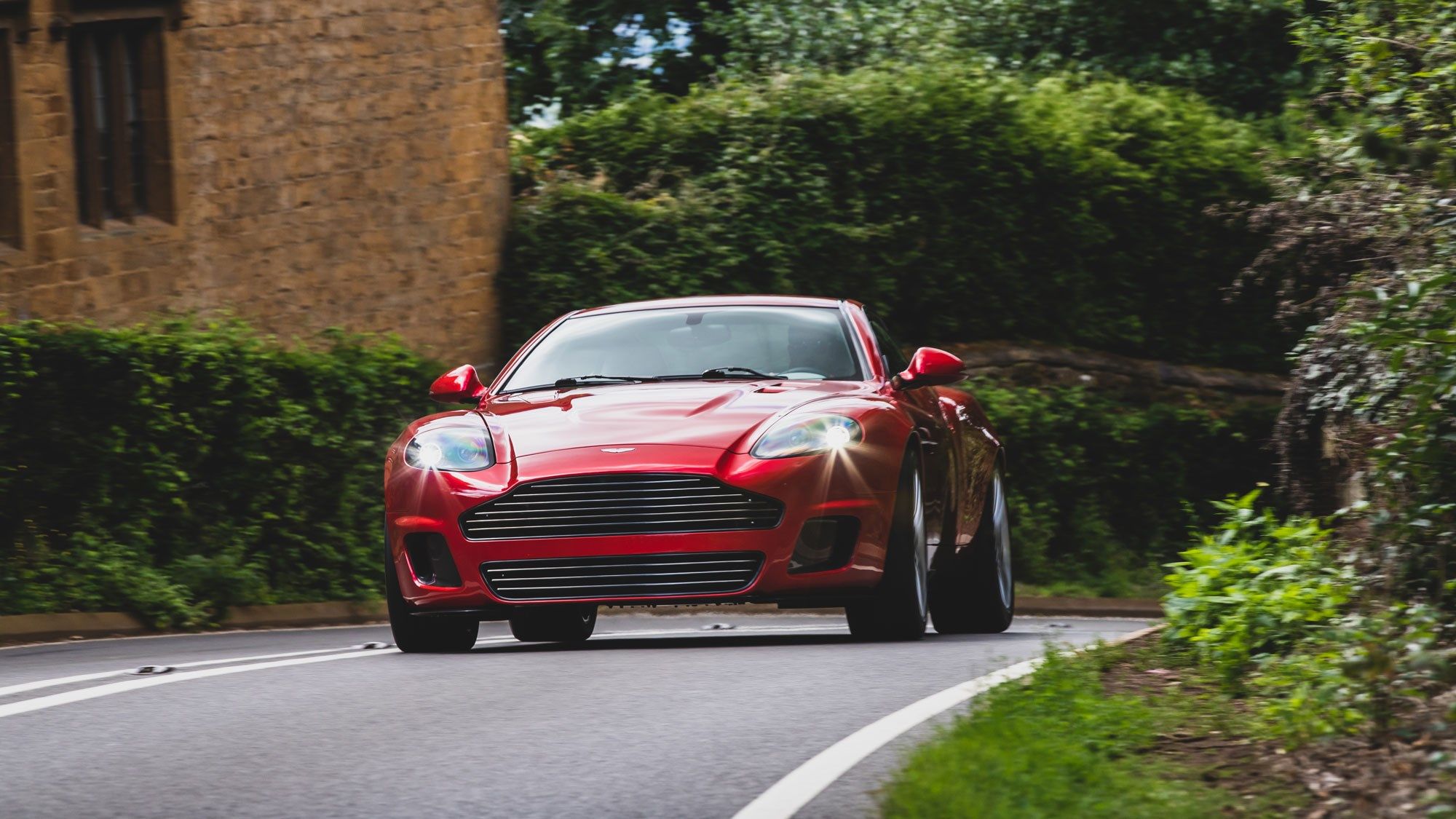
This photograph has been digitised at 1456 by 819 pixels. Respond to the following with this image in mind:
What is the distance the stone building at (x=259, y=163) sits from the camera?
16562mm

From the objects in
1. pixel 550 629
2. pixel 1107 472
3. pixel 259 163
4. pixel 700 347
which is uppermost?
pixel 259 163

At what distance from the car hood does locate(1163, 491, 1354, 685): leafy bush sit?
176cm

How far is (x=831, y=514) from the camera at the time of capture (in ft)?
29.8

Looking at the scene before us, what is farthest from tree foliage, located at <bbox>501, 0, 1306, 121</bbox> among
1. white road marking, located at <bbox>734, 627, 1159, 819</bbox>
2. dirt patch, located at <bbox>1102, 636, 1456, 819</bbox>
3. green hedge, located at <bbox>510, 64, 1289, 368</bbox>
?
dirt patch, located at <bbox>1102, 636, 1456, 819</bbox>

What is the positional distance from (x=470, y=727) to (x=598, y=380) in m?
3.37

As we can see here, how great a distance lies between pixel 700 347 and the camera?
409 inches

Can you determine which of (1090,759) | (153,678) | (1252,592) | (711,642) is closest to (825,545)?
(711,642)

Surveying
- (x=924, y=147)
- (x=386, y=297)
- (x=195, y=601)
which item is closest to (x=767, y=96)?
(x=924, y=147)

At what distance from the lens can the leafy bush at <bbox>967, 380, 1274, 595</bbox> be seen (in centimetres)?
2144

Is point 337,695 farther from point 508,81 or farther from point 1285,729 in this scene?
point 508,81

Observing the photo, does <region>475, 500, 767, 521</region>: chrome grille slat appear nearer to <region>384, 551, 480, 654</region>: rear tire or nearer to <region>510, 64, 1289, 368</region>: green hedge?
<region>384, 551, 480, 654</region>: rear tire

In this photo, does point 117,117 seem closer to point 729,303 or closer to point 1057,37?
point 729,303

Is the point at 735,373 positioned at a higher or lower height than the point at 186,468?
higher

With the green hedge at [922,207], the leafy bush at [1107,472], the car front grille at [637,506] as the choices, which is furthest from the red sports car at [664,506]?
the green hedge at [922,207]
